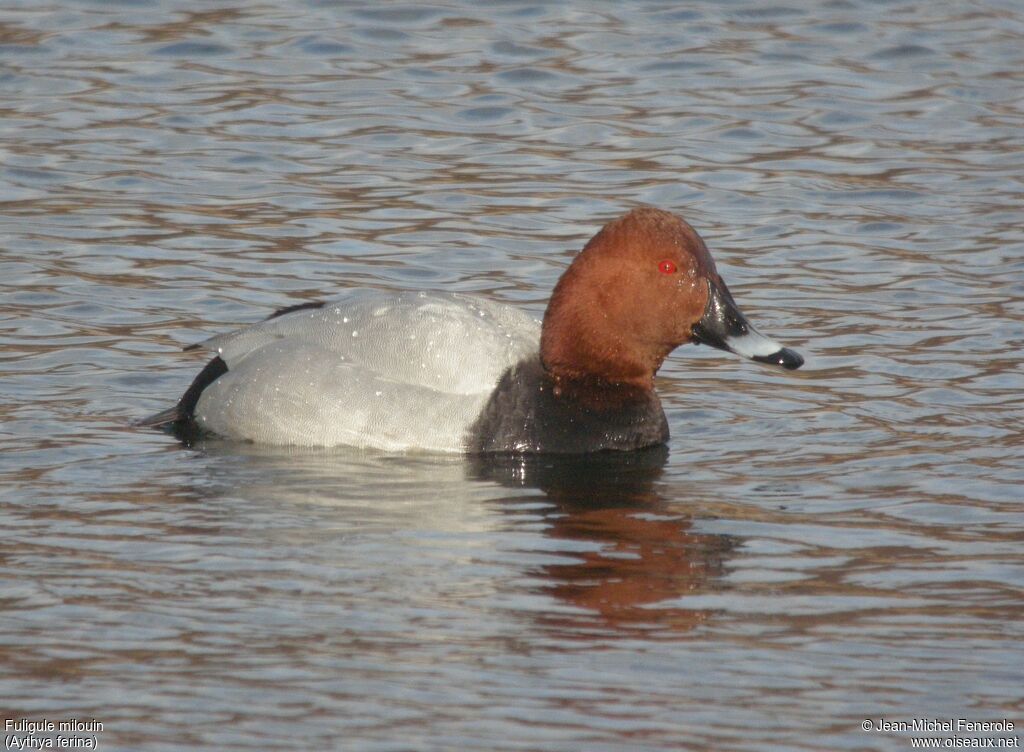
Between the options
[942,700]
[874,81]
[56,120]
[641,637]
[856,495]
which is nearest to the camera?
[942,700]

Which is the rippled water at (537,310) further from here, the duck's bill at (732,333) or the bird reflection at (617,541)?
the duck's bill at (732,333)

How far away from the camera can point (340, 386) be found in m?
7.33

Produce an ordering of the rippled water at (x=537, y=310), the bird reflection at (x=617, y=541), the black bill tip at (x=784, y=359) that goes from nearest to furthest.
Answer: the rippled water at (x=537, y=310) → the bird reflection at (x=617, y=541) → the black bill tip at (x=784, y=359)

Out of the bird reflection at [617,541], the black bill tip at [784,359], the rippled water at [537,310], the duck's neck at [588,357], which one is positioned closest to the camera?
the rippled water at [537,310]

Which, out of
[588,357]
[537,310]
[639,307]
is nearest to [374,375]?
[588,357]

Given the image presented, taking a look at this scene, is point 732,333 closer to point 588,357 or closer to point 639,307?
point 639,307

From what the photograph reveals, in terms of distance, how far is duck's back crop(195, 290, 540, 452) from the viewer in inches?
286

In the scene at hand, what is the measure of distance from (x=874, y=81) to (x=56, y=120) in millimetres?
5405

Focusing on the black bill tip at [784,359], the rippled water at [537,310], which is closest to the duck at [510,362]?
the black bill tip at [784,359]

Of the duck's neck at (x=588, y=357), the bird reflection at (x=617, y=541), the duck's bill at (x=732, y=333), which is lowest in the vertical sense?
the bird reflection at (x=617, y=541)

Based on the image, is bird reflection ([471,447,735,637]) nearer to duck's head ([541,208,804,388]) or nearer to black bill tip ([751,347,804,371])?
duck's head ([541,208,804,388])

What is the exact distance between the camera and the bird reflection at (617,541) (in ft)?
17.9

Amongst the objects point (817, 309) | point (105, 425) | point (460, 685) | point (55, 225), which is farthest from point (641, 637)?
point (55, 225)

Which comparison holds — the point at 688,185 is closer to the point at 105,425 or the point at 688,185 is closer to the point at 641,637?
the point at 105,425
